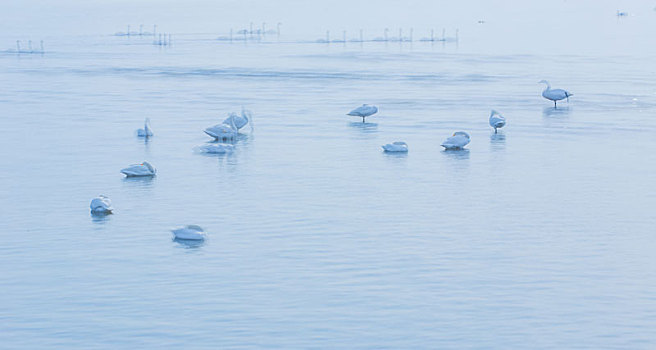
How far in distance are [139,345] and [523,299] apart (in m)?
9.96

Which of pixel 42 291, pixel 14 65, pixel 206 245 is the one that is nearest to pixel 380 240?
pixel 206 245

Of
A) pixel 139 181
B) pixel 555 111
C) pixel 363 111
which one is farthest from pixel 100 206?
pixel 555 111

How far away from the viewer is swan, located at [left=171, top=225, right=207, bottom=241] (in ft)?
108

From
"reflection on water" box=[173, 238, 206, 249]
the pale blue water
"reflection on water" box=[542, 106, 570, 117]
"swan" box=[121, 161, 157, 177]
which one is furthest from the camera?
"reflection on water" box=[542, 106, 570, 117]

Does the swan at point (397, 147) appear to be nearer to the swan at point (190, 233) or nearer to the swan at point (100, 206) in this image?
the swan at point (100, 206)

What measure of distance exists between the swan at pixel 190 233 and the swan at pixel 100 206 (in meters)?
4.43

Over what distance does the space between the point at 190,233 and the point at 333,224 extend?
508 cm

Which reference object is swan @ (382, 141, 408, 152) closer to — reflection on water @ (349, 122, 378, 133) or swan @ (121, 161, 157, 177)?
reflection on water @ (349, 122, 378, 133)

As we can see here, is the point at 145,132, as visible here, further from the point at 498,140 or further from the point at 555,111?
the point at 555,111

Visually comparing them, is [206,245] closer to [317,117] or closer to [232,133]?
[232,133]

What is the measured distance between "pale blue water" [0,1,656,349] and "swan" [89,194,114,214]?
479mm

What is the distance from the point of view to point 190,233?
32938 millimetres

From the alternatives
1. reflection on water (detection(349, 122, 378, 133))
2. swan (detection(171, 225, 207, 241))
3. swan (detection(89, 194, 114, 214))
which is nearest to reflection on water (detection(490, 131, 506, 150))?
reflection on water (detection(349, 122, 378, 133))

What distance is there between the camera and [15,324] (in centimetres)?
2572
